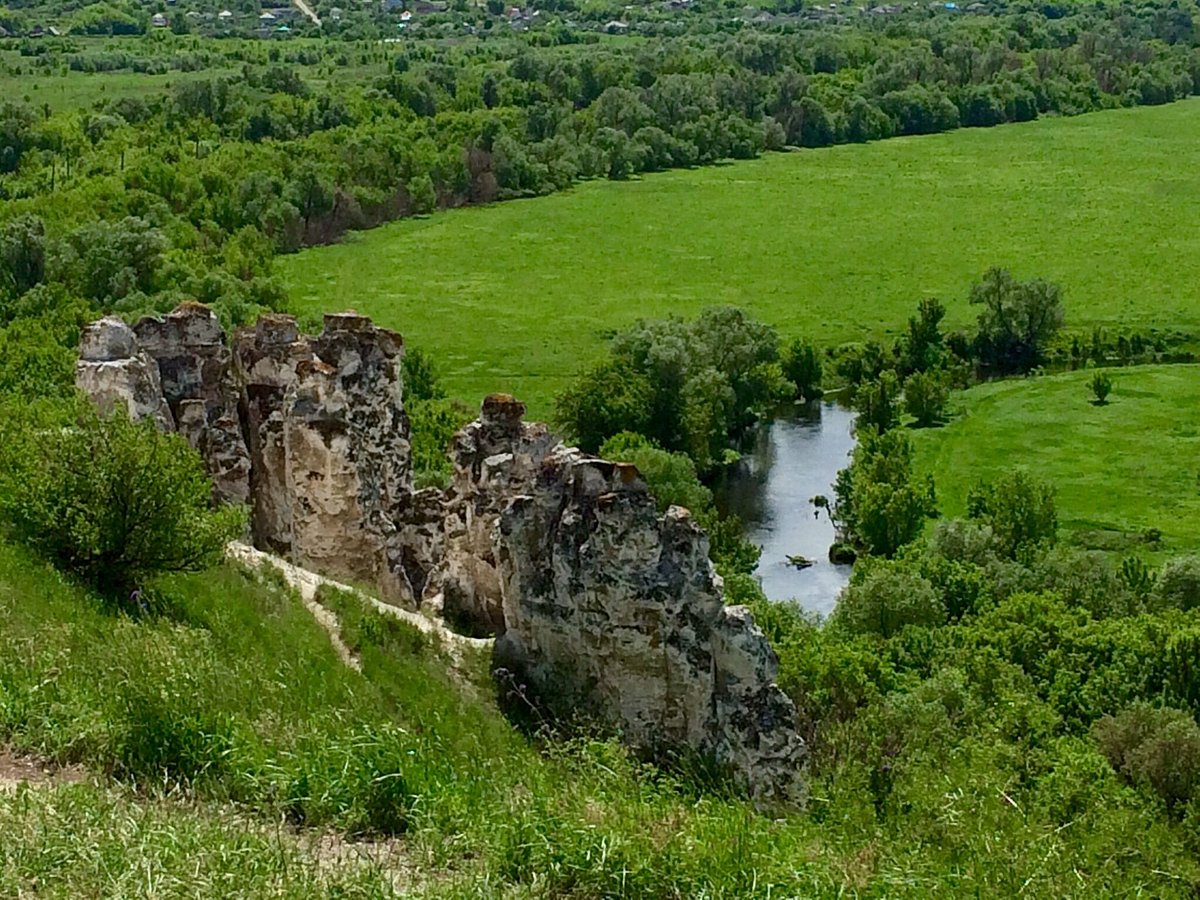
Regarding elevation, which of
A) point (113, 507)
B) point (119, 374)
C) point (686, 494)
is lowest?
point (686, 494)

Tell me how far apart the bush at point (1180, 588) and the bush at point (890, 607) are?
8457 mm

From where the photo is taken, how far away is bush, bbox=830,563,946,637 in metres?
44.6

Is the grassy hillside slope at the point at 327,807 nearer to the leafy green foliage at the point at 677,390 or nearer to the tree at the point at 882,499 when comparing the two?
the tree at the point at 882,499

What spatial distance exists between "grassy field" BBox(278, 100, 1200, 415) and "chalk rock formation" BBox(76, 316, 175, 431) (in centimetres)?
5259

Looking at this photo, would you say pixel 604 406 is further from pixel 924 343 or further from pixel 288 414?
pixel 288 414

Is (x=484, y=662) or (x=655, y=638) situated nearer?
(x=655, y=638)

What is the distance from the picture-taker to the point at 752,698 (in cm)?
1950

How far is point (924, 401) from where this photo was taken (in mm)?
77000

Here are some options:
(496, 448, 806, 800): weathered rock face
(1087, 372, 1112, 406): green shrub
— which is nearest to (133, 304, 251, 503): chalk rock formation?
(496, 448, 806, 800): weathered rock face

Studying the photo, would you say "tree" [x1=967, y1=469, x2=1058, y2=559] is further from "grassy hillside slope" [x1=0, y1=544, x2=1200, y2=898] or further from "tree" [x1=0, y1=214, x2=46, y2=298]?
"tree" [x1=0, y1=214, x2=46, y2=298]

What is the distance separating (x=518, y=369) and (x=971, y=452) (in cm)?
2586

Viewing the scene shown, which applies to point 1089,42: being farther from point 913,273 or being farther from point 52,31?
point 52,31

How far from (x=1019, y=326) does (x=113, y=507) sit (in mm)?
78616

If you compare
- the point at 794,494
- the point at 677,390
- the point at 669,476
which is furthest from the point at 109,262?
the point at 794,494
